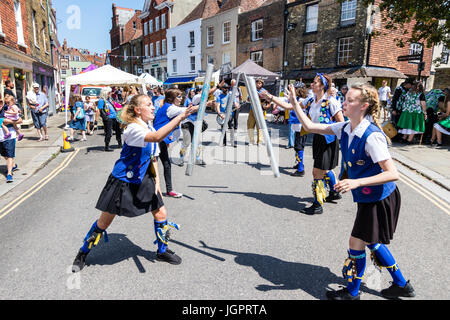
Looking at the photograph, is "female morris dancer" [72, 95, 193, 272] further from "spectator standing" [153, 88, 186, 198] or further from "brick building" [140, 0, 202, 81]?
"brick building" [140, 0, 202, 81]

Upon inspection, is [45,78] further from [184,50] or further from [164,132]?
[164,132]

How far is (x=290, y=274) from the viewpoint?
10.6ft

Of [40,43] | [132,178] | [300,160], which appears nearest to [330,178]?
[300,160]

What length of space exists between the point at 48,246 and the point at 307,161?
256 inches

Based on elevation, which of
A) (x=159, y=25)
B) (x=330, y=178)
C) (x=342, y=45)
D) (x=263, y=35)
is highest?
(x=159, y=25)

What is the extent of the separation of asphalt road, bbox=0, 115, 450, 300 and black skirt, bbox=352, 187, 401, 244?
674 mm

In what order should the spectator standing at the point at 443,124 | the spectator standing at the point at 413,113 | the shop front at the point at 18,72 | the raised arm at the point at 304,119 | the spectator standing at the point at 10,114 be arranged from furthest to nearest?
the shop front at the point at 18,72, the spectator standing at the point at 413,113, the spectator standing at the point at 443,124, the spectator standing at the point at 10,114, the raised arm at the point at 304,119

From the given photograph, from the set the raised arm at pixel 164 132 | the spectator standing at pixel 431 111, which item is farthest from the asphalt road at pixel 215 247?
the spectator standing at pixel 431 111

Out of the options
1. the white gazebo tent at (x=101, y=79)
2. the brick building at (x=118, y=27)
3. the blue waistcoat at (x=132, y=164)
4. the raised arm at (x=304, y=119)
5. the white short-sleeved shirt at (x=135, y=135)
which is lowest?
the blue waistcoat at (x=132, y=164)

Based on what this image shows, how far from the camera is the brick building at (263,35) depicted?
25469mm

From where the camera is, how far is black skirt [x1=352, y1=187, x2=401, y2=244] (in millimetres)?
2578

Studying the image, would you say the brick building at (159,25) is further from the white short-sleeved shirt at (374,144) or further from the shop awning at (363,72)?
the white short-sleeved shirt at (374,144)

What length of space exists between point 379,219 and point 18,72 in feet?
57.9

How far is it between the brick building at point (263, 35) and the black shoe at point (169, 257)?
24.0m
